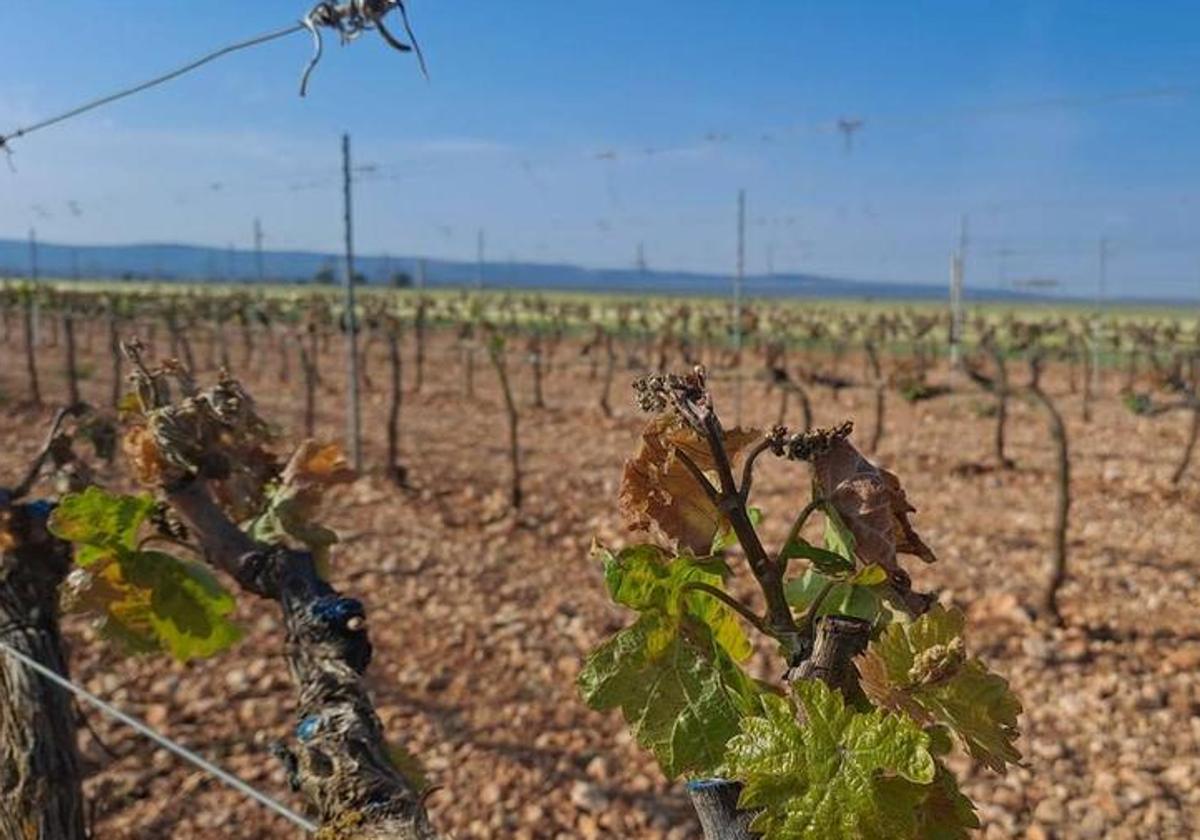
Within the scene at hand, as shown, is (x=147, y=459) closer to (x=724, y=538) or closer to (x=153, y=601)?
(x=153, y=601)

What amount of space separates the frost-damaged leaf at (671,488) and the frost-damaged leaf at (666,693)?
10 centimetres

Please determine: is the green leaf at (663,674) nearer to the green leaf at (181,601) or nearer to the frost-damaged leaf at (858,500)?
the frost-damaged leaf at (858,500)

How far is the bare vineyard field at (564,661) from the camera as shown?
4.16 meters

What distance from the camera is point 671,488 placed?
1244mm

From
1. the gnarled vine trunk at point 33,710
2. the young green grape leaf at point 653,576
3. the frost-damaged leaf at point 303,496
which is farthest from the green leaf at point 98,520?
the young green grape leaf at point 653,576

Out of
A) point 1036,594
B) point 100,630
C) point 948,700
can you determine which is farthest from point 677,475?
point 1036,594

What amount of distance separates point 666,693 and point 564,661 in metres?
4.43

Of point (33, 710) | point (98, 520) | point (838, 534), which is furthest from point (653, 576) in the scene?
point (33, 710)

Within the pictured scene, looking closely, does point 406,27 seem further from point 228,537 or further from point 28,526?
point 28,526

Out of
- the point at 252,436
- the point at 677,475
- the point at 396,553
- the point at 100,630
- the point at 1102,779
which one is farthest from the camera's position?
the point at 396,553

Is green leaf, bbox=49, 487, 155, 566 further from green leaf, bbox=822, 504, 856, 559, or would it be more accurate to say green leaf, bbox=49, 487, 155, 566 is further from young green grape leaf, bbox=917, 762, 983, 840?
young green grape leaf, bbox=917, 762, 983, 840

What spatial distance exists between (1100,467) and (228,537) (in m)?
11.1

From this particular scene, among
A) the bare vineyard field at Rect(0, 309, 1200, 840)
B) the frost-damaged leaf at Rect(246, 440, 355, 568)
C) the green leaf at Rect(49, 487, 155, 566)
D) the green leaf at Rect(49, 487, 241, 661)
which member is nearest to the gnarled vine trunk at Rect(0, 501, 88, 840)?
the bare vineyard field at Rect(0, 309, 1200, 840)

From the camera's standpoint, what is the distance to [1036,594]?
6668 millimetres
